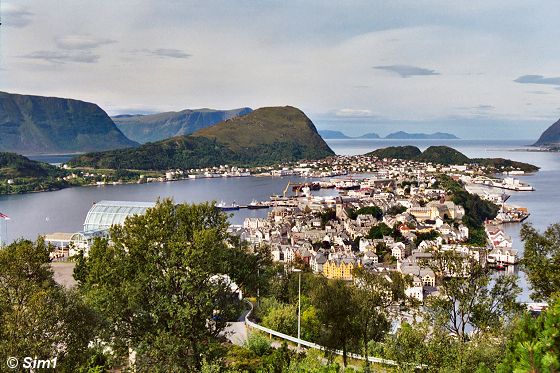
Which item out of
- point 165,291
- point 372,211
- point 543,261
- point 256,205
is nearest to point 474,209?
point 372,211

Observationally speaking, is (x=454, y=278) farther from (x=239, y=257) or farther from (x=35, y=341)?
(x=35, y=341)

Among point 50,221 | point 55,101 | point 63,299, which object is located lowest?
point 50,221

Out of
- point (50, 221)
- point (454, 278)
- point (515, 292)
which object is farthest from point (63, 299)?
point (50, 221)

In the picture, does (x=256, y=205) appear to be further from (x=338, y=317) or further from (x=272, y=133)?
(x=272, y=133)

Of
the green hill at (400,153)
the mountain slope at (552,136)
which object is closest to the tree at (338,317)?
the green hill at (400,153)

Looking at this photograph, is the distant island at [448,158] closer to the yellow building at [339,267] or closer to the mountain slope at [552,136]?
the yellow building at [339,267]
